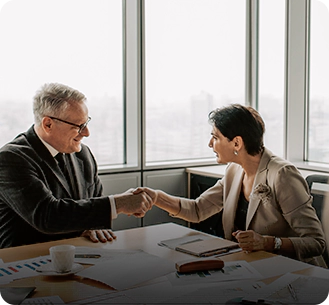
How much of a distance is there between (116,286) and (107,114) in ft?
7.85

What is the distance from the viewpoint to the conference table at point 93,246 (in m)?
1.45

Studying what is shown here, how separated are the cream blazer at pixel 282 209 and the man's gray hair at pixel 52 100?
0.96 m

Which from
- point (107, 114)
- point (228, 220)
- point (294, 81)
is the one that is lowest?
point (228, 220)

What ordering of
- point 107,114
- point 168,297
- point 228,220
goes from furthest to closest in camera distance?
1. point 107,114
2. point 228,220
3. point 168,297

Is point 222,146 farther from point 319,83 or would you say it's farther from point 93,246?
point 319,83

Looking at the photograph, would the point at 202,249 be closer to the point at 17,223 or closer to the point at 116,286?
the point at 116,286

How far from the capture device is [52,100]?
2350 millimetres

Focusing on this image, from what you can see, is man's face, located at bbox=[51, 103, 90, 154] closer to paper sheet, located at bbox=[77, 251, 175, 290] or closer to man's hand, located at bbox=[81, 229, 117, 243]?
man's hand, located at bbox=[81, 229, 117, 243]

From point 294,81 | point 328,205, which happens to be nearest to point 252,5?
point 294,81

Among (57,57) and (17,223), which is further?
(57,57)

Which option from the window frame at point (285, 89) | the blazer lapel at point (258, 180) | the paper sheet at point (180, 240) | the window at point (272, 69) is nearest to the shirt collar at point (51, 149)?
the paper sheet at point (180, 240)

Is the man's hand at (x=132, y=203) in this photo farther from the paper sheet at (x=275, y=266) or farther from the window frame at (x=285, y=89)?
the window frame at (x=285, y=89)

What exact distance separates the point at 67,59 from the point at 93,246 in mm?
1923

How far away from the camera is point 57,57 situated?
3471 mm
